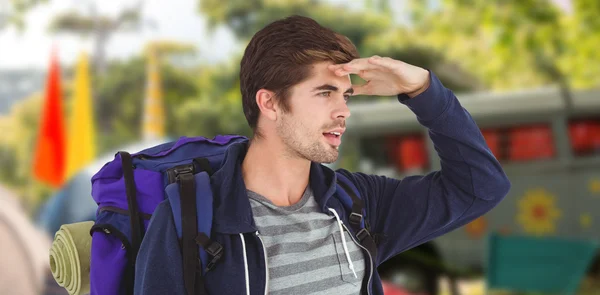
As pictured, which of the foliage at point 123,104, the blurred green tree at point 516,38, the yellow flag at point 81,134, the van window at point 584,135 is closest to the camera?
the van window at point 584,135

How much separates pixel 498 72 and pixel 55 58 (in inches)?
298

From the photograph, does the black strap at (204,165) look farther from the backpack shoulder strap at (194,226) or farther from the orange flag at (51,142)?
the orange flag at (51,142)

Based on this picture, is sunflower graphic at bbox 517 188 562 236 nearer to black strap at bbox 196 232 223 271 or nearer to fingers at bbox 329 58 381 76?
fingers at bbox 329 58 381 76

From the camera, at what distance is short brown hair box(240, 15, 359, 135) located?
128 cm

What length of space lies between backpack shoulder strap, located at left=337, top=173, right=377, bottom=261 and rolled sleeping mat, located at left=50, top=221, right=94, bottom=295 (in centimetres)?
50

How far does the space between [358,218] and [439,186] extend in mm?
206

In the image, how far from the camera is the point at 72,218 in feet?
22.8

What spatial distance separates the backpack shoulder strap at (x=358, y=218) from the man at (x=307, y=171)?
0.01m

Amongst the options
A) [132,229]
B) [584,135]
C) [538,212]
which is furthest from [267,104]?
[584,135]

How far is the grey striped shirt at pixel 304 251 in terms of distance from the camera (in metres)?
1.27

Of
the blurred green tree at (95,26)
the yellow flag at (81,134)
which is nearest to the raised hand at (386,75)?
the yellow flag at (81,134)

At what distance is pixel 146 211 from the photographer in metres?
1.29

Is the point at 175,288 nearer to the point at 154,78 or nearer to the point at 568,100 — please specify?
the point at 568,100

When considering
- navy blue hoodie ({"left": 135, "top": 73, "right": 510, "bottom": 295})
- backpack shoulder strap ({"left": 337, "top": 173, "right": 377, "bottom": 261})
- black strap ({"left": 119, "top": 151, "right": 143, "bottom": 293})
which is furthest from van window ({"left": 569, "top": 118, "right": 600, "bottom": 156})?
black strap ({"left": 119, "top": 151, "right": 143, "bottom": 293})
